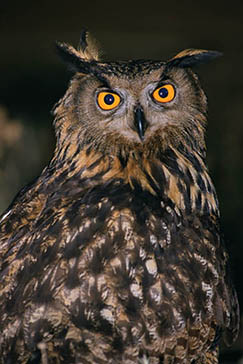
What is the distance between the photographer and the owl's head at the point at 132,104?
2.55m

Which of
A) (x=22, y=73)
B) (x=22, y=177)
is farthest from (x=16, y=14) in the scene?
(x=22, y=177)

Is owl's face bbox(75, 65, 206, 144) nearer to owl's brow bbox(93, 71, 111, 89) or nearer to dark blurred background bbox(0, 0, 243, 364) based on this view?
owl's brow bbox(93, 71, 111, 89)

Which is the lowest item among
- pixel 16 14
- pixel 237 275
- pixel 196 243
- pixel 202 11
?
pixel 237 275

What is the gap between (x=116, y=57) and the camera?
15.8 ft

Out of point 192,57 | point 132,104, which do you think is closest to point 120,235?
point 132,104

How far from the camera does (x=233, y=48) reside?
5.01 meters

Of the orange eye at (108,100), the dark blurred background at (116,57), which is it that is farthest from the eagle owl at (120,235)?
the dark blurred background at (116,57)

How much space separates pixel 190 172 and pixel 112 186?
30 centimetres

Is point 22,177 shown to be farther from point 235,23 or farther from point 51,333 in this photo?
point 51,333

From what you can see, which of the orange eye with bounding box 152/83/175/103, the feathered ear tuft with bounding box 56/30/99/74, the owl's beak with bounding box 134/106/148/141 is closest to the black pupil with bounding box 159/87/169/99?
the orange eye with bounding box 152/83/175/103

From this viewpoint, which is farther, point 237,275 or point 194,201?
point 237,275

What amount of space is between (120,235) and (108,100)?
48 cm

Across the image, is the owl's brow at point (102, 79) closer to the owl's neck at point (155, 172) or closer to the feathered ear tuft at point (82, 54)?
the feathered ear tuft at point (82, 54)

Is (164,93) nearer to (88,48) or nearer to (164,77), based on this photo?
(164,77)
